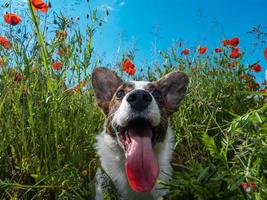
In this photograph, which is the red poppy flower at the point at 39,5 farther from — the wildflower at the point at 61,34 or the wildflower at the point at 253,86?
the wildflower at the point at 253,86

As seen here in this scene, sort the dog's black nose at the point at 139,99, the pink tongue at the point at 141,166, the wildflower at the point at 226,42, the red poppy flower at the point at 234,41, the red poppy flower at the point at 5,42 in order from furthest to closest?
1. the wildflower at the point at 226,42
2. the red poppy flower at the point at 234,41
3. the red poppy flower at the point at 5,42
4. the dog's black nose at the point at 139,99
5. the pink tongue at the point at 141,166

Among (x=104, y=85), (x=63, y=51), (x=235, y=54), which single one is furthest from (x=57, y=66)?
(x=235, y=54)

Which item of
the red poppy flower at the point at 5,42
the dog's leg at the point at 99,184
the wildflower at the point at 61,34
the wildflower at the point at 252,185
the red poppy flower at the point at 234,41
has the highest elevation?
Answer: the red poppy flower at the point at 234,41

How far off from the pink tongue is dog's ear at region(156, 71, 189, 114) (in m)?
0.97

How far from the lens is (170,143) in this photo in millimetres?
4359

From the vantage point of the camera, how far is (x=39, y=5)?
4137 mm

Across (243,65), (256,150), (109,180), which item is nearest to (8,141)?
(109,180)

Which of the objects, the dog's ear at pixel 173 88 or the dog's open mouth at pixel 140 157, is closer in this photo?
the dog's open mouth at pixel 140 157

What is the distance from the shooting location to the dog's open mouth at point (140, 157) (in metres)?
3.57

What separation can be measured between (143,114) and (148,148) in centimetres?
28

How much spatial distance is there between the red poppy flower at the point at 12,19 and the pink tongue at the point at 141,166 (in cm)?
171

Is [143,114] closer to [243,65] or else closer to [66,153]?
[66,153]

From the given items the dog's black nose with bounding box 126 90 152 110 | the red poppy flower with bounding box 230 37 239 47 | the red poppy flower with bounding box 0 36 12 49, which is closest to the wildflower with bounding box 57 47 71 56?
the red poppy flower with bounding box 0 36 12 49

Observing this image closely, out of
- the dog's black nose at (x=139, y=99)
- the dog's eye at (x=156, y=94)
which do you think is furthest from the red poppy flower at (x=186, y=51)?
the dog's black nose at (x=139, y=99)
